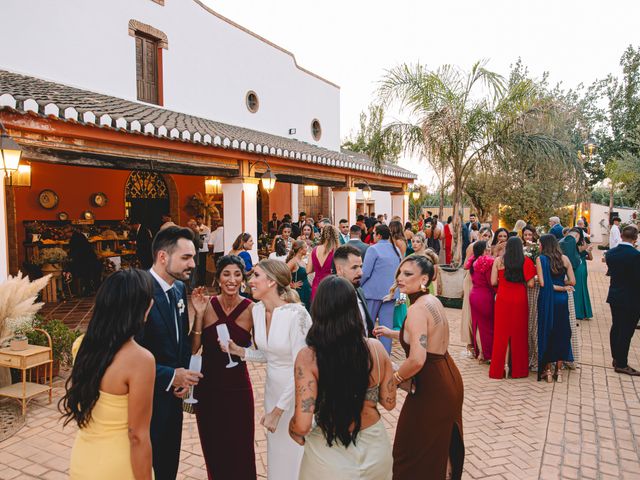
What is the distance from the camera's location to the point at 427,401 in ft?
9.34

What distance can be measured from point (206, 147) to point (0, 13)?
4978mm

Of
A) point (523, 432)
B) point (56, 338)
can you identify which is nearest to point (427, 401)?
point (523, 432)

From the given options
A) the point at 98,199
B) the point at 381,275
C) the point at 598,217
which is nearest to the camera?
the point at 381,275

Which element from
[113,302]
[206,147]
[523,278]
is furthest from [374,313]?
[206,147]

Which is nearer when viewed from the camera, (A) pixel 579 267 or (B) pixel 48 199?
(A) pixel 579 267

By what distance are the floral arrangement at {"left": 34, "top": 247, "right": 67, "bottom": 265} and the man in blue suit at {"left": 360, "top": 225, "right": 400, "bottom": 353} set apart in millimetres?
8000

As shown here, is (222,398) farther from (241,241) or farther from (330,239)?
(241,241)

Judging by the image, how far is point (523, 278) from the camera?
564cm

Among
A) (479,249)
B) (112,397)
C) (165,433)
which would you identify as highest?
(479,249)

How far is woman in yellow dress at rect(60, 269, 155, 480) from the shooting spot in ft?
6.46

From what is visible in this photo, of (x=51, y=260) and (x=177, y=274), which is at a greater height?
(x=177, y=274)

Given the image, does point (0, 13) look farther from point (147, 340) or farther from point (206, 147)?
point (147, 340)

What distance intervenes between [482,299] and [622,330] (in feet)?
6.20

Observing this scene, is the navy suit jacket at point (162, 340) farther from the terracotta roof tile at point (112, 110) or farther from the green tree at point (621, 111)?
the green tree at point (621, 111)
